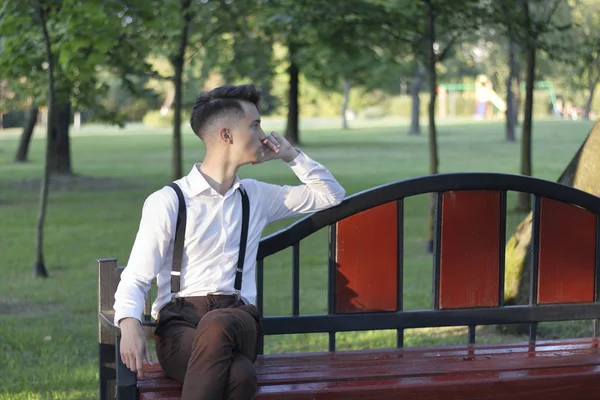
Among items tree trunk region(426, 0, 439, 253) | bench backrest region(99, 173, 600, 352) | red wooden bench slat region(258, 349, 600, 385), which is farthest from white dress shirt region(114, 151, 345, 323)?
tree trunk region(426, 0, 439, 253)

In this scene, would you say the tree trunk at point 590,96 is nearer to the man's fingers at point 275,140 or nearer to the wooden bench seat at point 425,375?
the wooden bench seat at point 425,375

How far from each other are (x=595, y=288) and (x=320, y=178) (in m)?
1.42

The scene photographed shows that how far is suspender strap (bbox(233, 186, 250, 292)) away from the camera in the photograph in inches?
141

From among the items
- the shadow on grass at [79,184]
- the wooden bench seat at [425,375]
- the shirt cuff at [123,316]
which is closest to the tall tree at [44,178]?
the wooden bench seat at [425,375]

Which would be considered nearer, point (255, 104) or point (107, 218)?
point (255, 104)

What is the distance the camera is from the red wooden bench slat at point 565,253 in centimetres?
426

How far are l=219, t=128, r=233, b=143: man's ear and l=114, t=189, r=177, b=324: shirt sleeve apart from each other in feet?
0.91

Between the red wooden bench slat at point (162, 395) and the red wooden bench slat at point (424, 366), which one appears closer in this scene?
the red wooden bench slat at point (162, 395)

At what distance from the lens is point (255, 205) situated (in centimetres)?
371

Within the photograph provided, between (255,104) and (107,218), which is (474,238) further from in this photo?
(107,218)

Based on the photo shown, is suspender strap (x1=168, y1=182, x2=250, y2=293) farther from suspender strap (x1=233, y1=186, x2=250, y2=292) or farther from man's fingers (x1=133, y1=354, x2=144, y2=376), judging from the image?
man's fingers (x1=133, y1=354, x2=144, y2=376)

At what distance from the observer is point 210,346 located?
3.21 m

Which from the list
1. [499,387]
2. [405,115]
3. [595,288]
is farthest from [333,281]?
[405,115]

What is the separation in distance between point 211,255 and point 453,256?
1.12 meters
